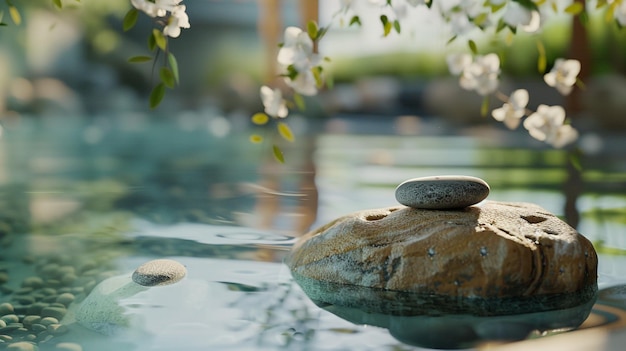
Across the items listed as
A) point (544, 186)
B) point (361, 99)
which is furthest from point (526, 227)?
point (361, 99)

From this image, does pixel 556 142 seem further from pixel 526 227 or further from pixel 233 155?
pixel 233 155

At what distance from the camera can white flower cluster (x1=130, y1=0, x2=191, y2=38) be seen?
0.98 metres

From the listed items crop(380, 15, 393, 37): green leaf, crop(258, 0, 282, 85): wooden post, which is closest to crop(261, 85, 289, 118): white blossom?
crop(380, 15, 393, 37): green leaf

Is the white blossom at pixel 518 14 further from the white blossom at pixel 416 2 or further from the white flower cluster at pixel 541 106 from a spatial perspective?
the white flower cluster at pixel 541 106

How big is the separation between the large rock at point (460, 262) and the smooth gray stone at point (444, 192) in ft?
0.08

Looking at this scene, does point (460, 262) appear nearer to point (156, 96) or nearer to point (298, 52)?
point (298, 52)

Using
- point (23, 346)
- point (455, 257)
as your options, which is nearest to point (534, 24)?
point (455, 257)

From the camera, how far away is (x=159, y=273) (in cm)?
212

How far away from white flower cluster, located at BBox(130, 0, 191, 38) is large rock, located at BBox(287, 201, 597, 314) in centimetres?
103

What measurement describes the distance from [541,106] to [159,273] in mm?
1137

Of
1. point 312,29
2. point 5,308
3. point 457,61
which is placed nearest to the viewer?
point 312,29

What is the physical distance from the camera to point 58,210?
3258 mm

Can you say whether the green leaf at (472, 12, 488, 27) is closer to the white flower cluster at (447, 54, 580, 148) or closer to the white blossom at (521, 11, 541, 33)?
the white blossom at (521, 11, 541, 33)

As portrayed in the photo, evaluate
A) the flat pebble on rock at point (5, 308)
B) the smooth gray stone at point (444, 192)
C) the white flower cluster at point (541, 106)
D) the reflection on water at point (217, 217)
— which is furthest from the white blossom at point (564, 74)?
the flat pebble on rock at point (5, 308)
